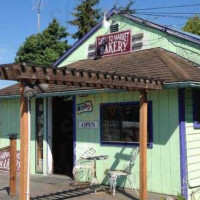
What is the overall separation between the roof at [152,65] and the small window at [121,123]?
0.91 metres

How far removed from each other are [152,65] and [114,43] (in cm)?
253

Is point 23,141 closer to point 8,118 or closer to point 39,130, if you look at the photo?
point 39,130

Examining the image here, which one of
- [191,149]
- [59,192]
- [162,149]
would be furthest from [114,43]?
[59,192]

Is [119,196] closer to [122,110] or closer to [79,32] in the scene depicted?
[122,110]

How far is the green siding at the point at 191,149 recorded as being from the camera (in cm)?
898

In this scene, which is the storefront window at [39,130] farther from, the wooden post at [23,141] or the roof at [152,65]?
the wooden post at [23,141]

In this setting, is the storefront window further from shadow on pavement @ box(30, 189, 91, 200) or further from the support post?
the support post

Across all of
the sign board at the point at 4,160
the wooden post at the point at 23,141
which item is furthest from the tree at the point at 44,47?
the wooden post at the point at 23,141

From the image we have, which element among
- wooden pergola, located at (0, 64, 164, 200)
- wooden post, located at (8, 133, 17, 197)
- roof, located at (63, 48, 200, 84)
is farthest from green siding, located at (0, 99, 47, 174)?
wooden pergola, located at (0, 64, 164, 200)

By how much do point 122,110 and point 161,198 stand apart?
258cm

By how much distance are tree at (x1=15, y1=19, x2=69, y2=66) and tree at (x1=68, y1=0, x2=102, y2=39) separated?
540 cm

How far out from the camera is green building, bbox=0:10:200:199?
9016 mm

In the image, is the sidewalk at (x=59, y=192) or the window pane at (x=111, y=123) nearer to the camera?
the sidewalk at (x=59, y=192)

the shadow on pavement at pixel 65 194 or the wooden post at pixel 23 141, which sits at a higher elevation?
the wooden post at pixel 23 141
